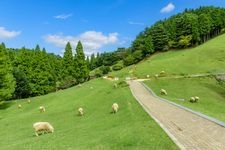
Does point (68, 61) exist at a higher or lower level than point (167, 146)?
higher

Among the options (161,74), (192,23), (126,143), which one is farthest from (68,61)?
(126,143)

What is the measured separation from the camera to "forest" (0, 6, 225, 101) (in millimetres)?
88500

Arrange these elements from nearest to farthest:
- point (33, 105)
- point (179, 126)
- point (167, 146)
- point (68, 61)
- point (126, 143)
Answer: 1. point (167, 146)
2. point (126, 143)
3. point (179, 126)
4. point (33, 105)
5. point (68, 61)

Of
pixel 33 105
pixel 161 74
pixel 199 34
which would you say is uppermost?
pixel 199 34

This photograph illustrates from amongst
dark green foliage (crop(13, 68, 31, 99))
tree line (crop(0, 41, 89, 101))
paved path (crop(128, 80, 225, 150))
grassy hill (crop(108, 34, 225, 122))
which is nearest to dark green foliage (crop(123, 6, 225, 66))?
grassy hill (crop(108, 34, 225, 122))

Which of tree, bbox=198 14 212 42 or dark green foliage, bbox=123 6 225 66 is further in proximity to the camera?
tree, bbox=198 14 212 42

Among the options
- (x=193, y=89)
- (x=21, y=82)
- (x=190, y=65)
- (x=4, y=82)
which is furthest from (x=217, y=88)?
(x=21, y=82)

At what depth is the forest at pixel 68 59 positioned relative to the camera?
8850 cm

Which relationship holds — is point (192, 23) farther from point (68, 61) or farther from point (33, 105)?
point (33, 105)

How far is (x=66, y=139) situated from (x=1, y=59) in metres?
47.9

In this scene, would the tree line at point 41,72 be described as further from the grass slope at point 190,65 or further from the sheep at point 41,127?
the sheep at point 41,127

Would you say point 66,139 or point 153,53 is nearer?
point 66,139

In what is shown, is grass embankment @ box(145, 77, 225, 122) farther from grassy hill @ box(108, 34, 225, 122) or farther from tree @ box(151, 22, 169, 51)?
tree @ box(151, 22, 169, 51)

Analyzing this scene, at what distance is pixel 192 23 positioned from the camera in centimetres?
13112
